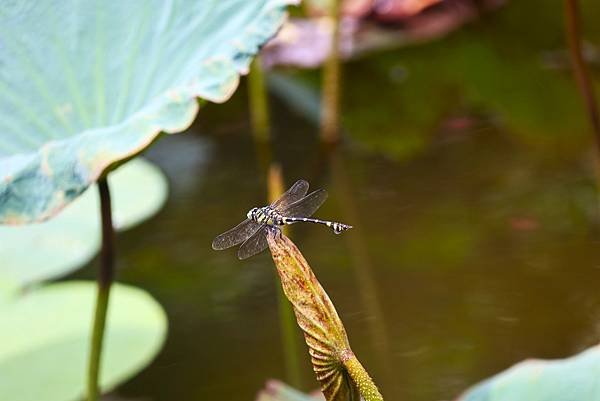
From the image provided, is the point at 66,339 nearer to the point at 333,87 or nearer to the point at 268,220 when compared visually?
the point at 268,220

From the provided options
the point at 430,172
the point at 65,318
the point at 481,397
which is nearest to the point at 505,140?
the point at 430,172

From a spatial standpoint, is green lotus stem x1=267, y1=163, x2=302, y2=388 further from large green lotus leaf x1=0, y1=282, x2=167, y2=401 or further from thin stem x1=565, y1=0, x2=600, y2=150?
thin stem x1=565, y1=0, x2=600, y2=150

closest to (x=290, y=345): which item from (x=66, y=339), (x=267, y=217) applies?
(x=66, y=339)

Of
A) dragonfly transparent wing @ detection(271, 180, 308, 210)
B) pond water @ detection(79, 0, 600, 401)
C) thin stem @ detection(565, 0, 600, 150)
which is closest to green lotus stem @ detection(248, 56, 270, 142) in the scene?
pond water @ detection(79, 0, 600, 401)

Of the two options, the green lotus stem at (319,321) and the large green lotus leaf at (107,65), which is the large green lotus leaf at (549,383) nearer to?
the green lotus stem at (319,321)

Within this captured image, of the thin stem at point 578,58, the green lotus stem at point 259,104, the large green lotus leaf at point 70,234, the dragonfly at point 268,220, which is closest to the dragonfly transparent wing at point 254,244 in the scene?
the dragonfly at point 268,220

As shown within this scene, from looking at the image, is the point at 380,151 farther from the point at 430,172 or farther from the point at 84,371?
the point at 84,371
